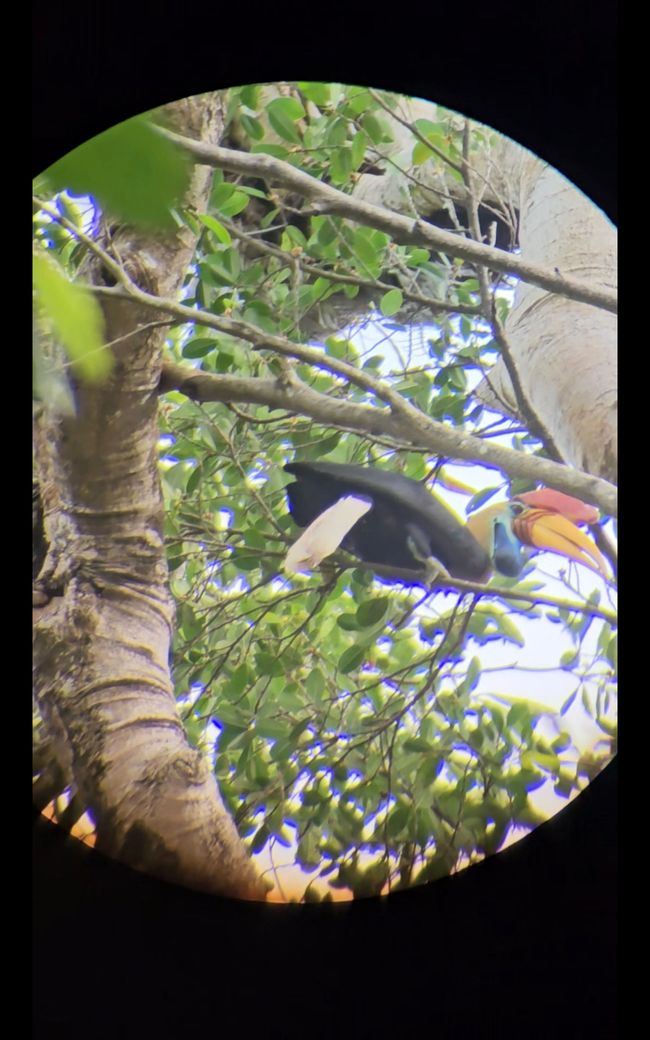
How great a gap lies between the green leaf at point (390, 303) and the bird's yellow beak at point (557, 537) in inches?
11.3

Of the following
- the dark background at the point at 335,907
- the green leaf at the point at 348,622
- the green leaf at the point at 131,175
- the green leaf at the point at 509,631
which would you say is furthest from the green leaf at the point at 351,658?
the green leaf at the point at 131,175

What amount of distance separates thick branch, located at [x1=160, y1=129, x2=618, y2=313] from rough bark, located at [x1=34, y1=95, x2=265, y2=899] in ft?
0.10

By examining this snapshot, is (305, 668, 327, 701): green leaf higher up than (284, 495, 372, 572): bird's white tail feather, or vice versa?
(284, 495, 372, 572): bird's white tail feather

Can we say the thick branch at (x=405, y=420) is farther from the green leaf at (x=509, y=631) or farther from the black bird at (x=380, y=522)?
the green leaf at (x=509, y=631)

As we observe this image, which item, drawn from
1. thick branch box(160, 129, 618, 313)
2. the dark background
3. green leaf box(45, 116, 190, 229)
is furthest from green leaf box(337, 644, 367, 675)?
green leaf box(45, 116, 190, 229)

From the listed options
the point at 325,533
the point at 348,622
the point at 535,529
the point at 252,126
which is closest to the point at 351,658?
the point at 348,622

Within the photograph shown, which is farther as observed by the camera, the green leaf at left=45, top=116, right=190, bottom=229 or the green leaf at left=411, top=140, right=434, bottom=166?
the green leaf at left=411, top=140, right=434, bottom=166

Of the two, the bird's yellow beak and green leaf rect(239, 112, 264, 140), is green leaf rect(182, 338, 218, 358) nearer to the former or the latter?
green leaf rect(239, 112, 264, 140)

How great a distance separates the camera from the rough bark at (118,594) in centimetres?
111

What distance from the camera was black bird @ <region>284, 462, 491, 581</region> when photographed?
3.68 ft

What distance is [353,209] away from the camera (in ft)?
3.74
